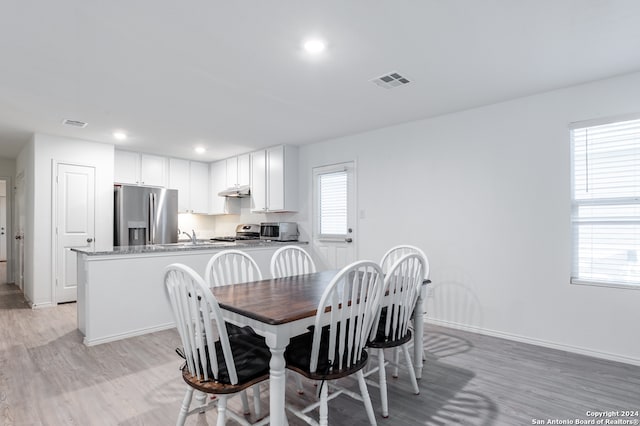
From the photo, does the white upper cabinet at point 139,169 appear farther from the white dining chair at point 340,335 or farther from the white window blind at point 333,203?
the white dining chair at point 340,335

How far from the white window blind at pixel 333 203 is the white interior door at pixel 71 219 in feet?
11.2

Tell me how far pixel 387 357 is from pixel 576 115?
8.99 feet

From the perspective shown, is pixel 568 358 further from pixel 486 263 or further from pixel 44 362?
pixel 44 362

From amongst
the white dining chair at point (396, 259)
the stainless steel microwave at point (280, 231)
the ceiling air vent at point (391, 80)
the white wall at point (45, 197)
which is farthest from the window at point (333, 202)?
the white wall at point (45, 197)

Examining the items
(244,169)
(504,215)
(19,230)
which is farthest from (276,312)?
(19,230)

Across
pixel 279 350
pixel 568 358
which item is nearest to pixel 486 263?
pixel 568 358

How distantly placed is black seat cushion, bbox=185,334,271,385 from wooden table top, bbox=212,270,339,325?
237 mm

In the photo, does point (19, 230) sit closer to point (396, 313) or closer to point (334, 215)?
point (334, 215)

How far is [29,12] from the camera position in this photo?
6.53 feet

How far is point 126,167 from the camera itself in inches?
220

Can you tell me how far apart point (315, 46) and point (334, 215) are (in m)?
2.91

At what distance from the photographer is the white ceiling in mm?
1998

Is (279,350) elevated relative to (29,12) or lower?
lower

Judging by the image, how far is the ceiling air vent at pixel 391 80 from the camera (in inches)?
113
